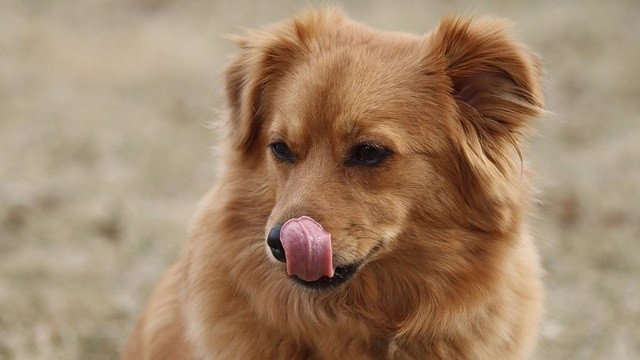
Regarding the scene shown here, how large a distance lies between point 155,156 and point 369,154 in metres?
6.12

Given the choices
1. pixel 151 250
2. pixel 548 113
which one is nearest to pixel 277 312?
pixel 548 113

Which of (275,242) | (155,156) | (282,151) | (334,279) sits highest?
(282,151)

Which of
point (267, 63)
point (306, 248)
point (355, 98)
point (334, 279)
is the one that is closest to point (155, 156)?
point (267, 63)

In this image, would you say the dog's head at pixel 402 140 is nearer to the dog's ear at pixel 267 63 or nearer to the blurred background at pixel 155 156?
the dog's ear at pixel 267 63

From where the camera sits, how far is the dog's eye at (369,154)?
3334mm

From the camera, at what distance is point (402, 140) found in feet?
11.1

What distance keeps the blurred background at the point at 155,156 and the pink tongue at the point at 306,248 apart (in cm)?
122

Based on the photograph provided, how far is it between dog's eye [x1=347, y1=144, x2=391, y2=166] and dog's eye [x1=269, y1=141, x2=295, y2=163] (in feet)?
0.87

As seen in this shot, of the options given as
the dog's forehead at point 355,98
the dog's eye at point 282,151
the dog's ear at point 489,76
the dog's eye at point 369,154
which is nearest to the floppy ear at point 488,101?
the dog's ear at point 489,76

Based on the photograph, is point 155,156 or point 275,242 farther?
point 155,156

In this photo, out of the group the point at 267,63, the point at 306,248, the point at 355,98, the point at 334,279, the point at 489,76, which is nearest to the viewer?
the point at 306,248

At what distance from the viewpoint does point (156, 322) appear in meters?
3.96

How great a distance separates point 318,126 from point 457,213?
2.19 feet

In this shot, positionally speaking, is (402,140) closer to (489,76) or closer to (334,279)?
(489,76)
